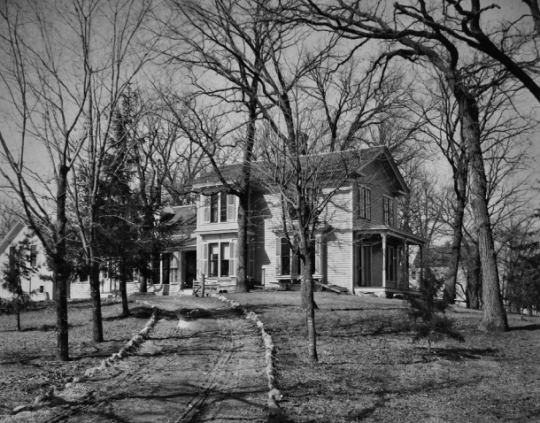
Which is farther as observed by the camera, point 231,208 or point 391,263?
point 391,263

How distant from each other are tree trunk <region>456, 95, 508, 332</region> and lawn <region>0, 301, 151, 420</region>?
9.46 m

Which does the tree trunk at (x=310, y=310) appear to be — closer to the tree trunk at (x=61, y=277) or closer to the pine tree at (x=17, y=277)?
the tree trunk at (x=61, y=277)

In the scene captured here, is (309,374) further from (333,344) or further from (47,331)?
(47,331)

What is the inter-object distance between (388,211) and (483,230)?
18.7 meters

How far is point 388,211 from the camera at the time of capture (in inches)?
1377

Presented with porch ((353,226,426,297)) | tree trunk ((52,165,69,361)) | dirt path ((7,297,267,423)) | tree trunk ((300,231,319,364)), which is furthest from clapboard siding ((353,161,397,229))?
tree trunk ((52,165,69,361))

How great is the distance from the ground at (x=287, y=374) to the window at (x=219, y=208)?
15.4m

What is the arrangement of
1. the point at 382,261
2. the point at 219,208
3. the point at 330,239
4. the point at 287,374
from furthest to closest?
the point at 219,208 → the point at 382,261 → the point at 330,239 → the point at 287,374

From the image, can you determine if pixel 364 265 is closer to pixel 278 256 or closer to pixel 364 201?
pixel 364 201

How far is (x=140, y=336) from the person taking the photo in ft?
49.3

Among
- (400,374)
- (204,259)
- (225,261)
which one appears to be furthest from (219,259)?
(400,374)

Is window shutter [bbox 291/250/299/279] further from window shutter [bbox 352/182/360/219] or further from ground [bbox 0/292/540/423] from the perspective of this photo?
ground [bbox 0/292/540/423]

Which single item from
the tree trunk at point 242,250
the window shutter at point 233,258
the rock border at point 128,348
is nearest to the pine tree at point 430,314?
the rock border at point 128,348

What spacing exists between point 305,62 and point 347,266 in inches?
528
